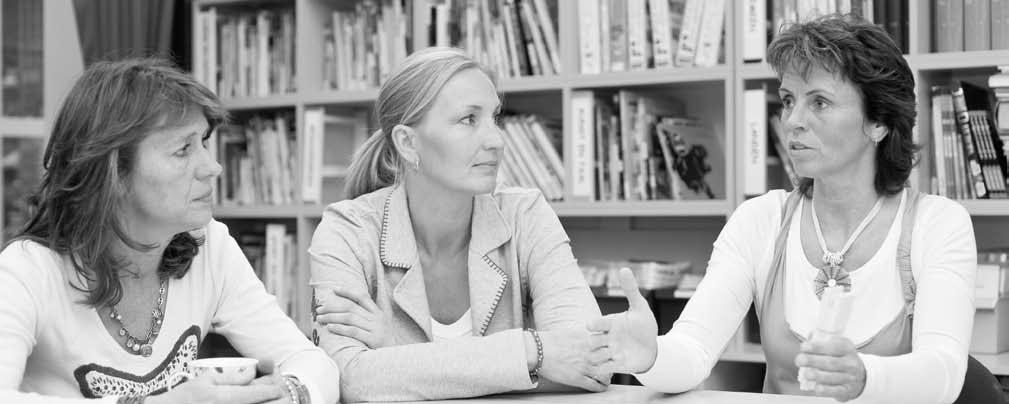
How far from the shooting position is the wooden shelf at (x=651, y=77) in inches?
114

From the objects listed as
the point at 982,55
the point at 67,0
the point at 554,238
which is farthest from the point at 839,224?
the point at 67,0

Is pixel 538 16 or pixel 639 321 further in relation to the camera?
pixel 538 16

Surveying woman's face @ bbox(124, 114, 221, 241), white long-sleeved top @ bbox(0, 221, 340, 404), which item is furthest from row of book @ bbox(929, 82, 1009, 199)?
woman's face @ bbox(124, 114, 221, 241)

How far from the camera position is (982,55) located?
8.56 ft

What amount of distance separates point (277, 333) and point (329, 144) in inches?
73.6

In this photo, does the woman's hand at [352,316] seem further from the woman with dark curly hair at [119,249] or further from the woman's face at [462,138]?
the woman's face at [462,138]

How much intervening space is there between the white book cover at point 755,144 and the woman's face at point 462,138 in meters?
1.08

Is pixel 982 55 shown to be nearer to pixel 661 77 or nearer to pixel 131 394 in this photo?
pixel 661 77

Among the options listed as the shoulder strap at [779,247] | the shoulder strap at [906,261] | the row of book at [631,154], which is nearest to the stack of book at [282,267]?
the row of book at [631,154]

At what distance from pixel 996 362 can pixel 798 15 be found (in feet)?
3.26

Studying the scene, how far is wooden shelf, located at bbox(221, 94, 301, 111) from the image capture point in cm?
354

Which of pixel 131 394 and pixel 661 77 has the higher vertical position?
pixel 661 77

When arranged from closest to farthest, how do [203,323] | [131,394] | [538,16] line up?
1. [131,394]
2. [203,323]
3. [538,16]

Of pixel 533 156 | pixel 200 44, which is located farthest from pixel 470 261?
pixel 200 44
